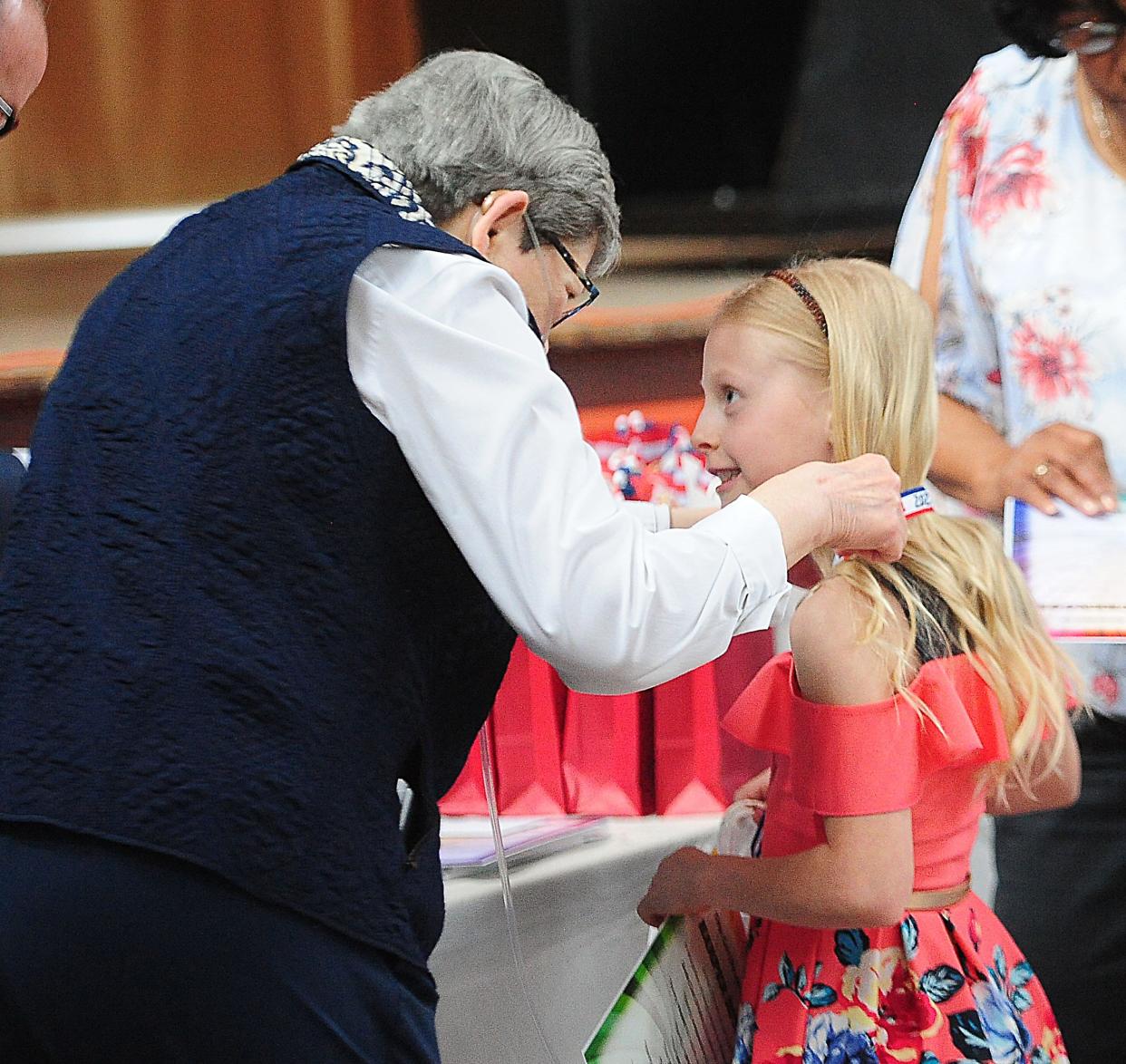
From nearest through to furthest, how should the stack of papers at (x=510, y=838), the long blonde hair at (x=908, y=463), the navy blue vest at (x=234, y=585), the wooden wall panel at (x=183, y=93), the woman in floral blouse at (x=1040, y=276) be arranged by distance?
the navy blue vest at (x=234, y=585), the long blonde hair at (x=908, y=463), the stack of papers at (x=510, y=838), the woman in floral blouse at (x=1040, y=276), the wooden wall panel at (x=183, y=93)

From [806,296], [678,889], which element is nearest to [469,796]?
[678,889]

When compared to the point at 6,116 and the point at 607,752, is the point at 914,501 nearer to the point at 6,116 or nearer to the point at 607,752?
the point at 607,752

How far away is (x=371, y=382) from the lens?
0.80m

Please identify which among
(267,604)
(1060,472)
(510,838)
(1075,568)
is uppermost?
(267,604)

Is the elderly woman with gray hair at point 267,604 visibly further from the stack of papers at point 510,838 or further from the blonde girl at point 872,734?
the stack of papers at point 510,838

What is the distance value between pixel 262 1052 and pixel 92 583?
0.98 ft

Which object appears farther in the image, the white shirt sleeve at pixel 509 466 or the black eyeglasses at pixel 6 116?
the black eyeglasses at pixel 6 116

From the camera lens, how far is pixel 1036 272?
1.46 metres

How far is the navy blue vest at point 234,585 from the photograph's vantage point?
2.53 ft

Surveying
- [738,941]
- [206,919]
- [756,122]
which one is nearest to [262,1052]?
[206,919]

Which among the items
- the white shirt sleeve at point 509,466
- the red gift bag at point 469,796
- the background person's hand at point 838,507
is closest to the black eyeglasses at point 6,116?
the white shirt sleeve at point 509,466

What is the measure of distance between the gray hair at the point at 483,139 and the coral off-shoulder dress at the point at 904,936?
442 millimetres

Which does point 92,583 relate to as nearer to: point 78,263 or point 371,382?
point 371,382

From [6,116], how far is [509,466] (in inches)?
19.4
